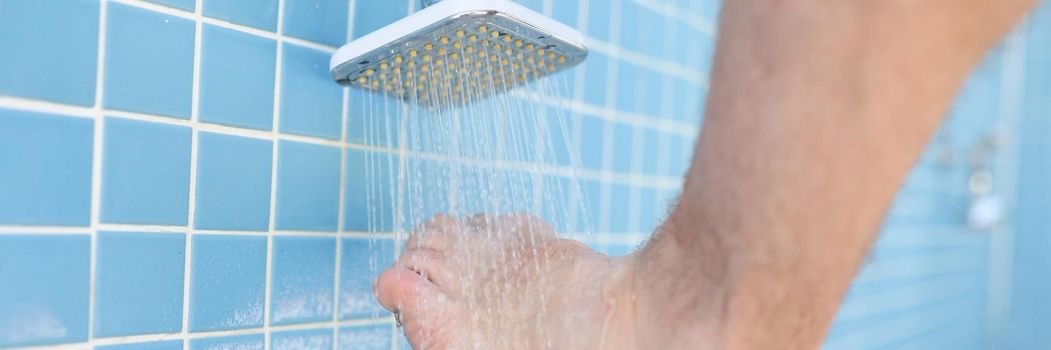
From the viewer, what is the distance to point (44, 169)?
1.81ft

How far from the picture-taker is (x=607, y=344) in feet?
2.19

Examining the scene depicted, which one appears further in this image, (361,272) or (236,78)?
(361,272)

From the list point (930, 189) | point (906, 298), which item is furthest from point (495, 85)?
point (930, 189)

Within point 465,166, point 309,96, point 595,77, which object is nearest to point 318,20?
point 309,96

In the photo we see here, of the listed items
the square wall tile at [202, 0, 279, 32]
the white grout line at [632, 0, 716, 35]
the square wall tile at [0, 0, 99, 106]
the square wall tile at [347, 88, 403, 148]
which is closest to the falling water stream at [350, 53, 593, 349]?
the square wall tile at [347, 88, 403, 148]

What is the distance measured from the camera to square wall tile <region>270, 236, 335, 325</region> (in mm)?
685

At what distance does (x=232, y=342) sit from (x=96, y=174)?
0.52ft

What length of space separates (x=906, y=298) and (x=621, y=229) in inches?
38.3

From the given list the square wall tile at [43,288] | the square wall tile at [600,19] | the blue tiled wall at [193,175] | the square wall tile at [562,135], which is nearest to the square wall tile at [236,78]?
the blue tiled wall at [193,175]

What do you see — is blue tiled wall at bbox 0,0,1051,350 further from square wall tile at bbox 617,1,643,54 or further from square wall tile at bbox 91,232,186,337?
square wall tile at bbox 617,1,643,54

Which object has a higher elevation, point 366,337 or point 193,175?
point 193,175

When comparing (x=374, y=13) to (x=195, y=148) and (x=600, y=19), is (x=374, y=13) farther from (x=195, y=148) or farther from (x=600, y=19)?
(x=600, y=19)

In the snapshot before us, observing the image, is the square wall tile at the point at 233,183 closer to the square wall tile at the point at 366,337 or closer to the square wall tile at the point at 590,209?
the square wall tile at the point at 366,337

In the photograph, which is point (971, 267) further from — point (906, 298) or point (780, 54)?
point (780, 54)
